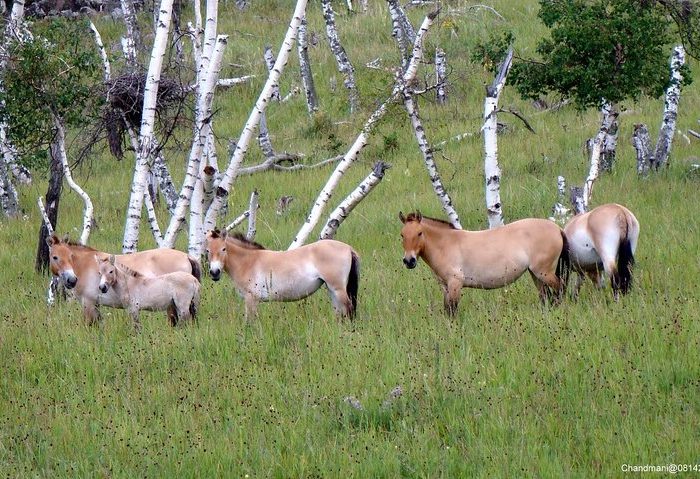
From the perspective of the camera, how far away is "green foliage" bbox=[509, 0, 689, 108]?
1672cm

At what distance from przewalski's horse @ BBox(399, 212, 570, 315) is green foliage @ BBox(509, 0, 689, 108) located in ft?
18.9

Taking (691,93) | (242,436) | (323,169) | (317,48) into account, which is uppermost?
(317,48)

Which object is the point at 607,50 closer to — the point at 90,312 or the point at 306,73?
the point at 90,312

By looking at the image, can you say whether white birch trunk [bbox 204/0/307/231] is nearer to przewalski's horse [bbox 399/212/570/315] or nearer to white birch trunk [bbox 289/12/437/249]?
white birch trunk [bbox 289/12/437/249]

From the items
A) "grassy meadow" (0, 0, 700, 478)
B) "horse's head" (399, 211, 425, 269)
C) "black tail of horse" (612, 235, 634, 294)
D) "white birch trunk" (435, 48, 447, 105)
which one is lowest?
"grassy meadow" (0, 0, 700, 478)

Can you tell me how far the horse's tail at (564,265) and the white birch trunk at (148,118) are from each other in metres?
6.40

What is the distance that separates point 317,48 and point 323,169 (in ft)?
36.9

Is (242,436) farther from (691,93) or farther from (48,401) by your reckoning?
(691,93)

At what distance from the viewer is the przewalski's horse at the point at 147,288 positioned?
12.1m

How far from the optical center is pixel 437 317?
11719mm

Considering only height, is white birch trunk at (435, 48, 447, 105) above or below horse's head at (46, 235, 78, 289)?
above

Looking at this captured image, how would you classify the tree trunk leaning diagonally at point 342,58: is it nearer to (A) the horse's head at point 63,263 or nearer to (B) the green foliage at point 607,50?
(B) the green foliage at point 607,50

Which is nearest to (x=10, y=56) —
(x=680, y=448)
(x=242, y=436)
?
(x=242, y=436)

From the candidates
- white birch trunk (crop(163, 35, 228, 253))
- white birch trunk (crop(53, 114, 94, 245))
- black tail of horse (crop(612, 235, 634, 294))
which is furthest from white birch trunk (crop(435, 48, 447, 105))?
black tail of horse (crop(612, 235, 634, 294))
